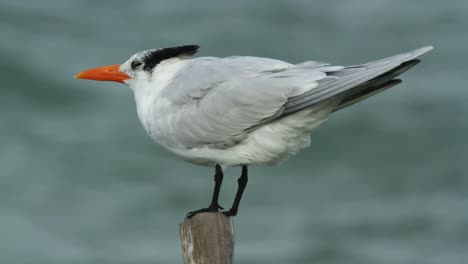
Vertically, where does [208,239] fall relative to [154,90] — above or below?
below

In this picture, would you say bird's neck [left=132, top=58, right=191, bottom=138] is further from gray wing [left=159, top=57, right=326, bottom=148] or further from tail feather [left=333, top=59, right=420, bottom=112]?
tail feather [left=333, top=59, right=420, bottom=112]

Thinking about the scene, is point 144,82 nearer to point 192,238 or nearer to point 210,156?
point 210,156

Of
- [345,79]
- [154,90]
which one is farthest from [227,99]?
[345,79]

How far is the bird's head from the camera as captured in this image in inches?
267

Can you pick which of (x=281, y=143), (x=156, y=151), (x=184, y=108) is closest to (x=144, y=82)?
(x=184, y=108)

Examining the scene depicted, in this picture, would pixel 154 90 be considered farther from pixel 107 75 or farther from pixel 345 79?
pixel 345 79

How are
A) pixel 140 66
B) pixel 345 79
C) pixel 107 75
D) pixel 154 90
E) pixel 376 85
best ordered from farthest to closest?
pixel 107 75 < pixel 140 66 < pixel 154 90 < pixel 376 85 < pixel 345 79

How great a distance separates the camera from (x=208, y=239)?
5637 mm

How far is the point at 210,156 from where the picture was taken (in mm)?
6367

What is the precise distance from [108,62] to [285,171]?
257 cm

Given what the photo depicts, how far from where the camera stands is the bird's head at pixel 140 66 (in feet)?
22.3

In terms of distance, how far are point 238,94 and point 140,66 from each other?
867 millimetres

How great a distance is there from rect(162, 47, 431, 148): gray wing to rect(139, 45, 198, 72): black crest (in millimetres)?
293

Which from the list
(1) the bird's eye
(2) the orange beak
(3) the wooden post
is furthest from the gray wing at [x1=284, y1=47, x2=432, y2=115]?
(2) the orange beak
